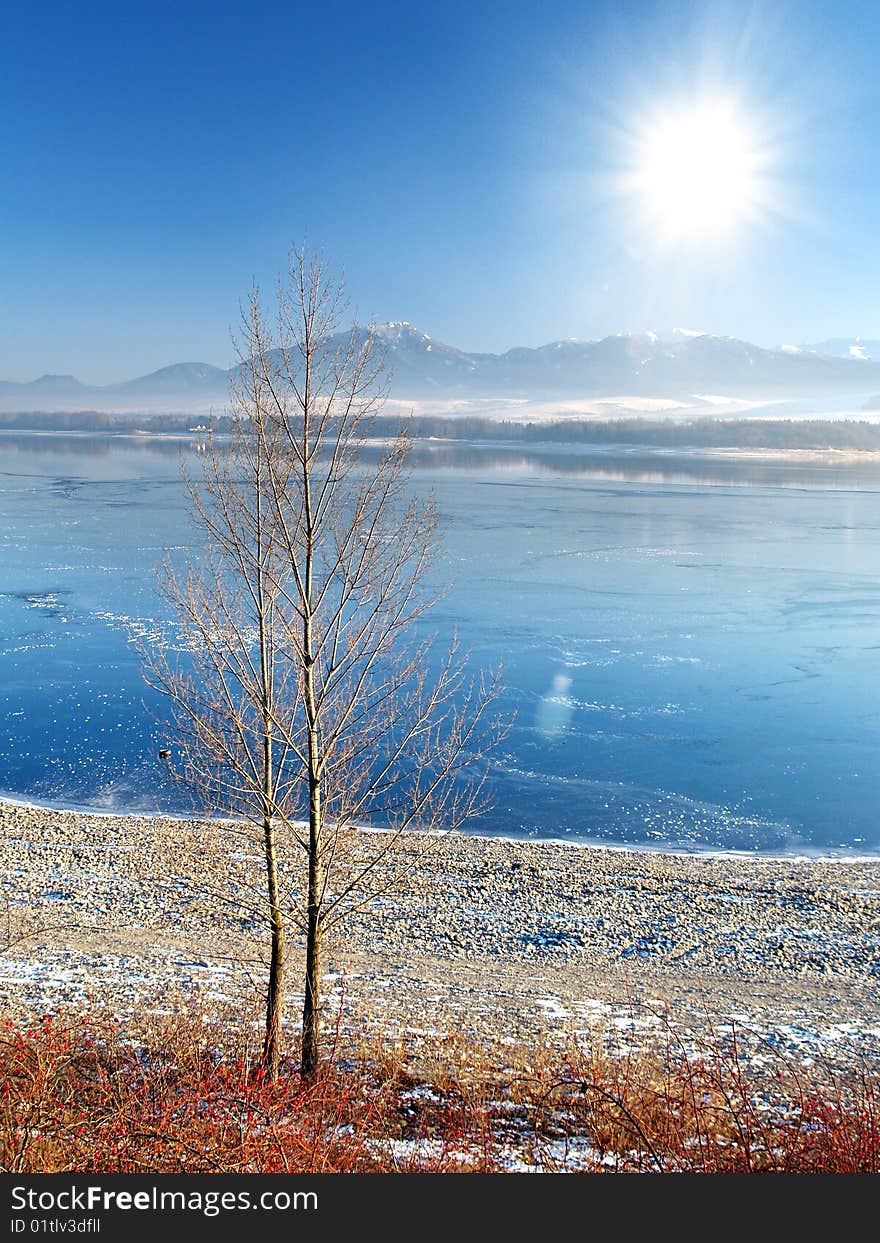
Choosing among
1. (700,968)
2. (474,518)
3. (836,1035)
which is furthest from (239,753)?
(474,518)

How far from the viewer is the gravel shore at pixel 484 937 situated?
1059 centimetres

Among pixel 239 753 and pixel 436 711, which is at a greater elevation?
pixel 239 753

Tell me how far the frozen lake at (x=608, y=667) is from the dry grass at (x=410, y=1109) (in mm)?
7299

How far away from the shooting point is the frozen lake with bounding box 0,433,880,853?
1728 cm

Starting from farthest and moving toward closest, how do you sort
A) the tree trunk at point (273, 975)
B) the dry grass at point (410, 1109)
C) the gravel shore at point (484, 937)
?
the gravel shore at point (484, 937) < the tree trunk at point (273, 975) < the dry grass at point (410, 1109)

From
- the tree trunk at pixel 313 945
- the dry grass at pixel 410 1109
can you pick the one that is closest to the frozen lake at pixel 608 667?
the dry grass at pixel 410 1109

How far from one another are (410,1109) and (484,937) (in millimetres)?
5371

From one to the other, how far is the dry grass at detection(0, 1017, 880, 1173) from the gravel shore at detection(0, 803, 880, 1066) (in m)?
0.95

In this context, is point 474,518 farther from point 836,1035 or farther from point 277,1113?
point 277,1113

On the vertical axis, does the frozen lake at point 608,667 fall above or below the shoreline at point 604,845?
above

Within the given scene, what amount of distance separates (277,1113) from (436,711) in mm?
14878

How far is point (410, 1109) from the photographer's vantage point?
7.84 metres

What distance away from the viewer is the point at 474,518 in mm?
54812

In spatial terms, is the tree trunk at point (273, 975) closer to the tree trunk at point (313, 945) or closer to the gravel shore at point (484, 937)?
the tree trunk at point (313, 945)
